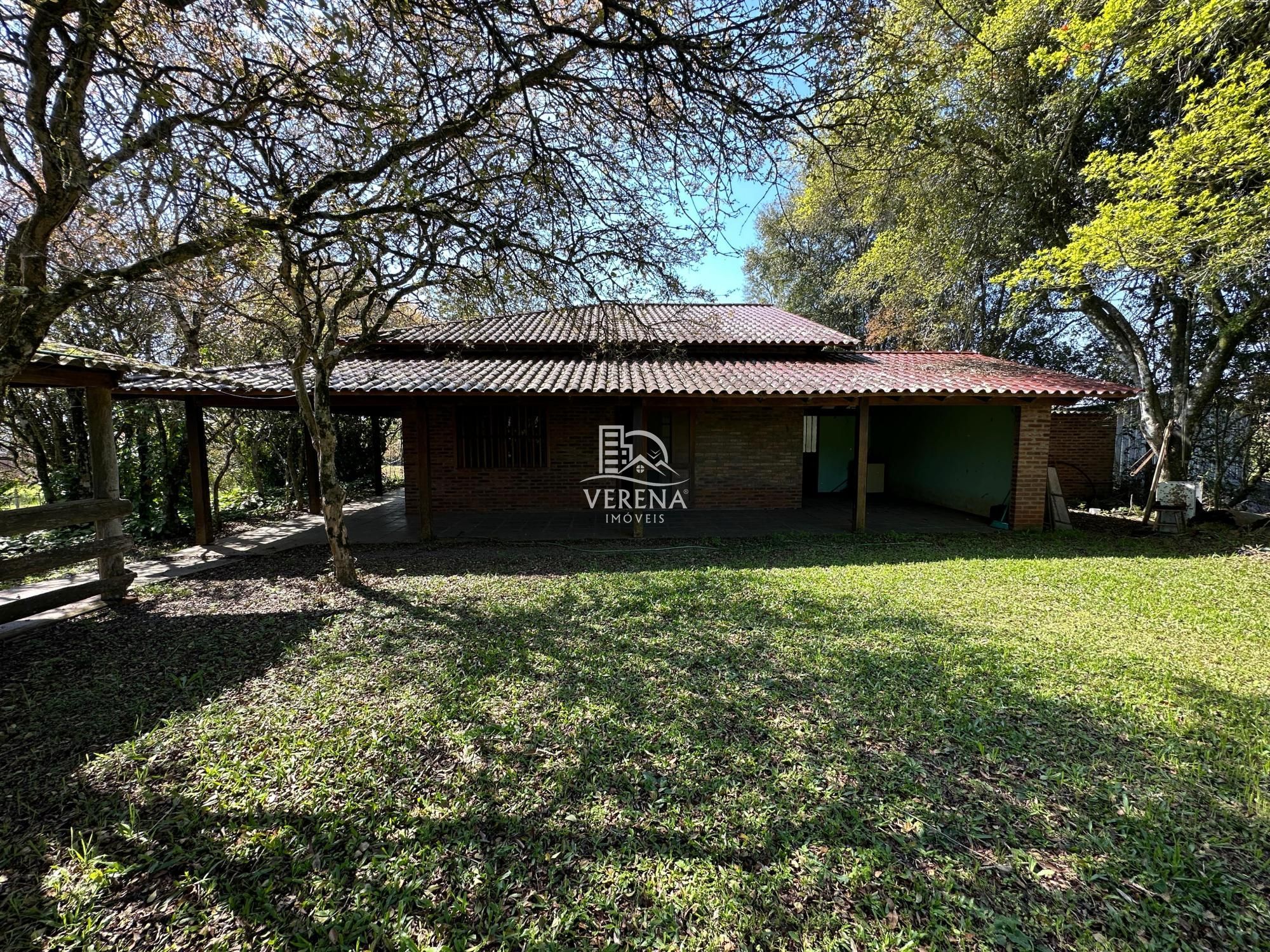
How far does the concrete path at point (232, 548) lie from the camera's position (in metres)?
4.88

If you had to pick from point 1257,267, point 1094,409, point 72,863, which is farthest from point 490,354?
point 1094,409

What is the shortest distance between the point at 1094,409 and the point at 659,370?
10.3 meters

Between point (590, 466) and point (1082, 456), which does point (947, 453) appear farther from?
point (590, 466)

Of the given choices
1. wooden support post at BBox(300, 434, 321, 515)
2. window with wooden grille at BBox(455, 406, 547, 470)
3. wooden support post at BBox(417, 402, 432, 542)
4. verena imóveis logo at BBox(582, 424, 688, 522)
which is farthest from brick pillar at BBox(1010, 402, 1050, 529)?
wooden support post at BBox(300, 434, 321, 515)

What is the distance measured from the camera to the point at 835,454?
12.6 m

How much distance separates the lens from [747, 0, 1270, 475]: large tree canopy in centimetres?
397

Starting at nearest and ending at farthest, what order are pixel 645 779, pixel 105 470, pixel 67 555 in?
pixel 645 779
pixel 67 555
pixel 105 470

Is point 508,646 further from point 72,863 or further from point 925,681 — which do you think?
point 925,681

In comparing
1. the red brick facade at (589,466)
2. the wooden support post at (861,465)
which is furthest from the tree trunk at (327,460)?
the wooden support post at (861,465)

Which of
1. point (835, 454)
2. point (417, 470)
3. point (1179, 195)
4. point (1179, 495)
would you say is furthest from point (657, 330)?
point (1179, 495)

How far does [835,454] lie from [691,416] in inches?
204

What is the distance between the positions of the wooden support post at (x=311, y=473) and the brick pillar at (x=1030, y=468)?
1270 centimetres

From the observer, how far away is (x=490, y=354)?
33.3 feet

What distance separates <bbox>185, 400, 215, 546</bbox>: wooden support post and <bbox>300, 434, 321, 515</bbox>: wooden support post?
180cm
